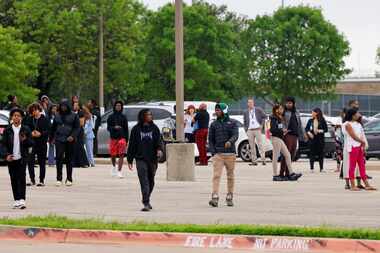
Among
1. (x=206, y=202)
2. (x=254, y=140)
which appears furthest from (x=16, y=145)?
(x=254, y=140)

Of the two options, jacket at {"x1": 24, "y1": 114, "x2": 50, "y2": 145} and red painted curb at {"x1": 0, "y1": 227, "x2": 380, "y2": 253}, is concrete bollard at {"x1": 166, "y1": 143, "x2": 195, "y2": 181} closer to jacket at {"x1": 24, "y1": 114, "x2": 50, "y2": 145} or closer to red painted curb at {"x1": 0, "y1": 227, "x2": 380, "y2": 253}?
jacket at {"x1": 24, "y1": 114, "x2": 50, "y2": 145}

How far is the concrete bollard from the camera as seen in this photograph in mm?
23642

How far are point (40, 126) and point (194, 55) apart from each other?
48.9m

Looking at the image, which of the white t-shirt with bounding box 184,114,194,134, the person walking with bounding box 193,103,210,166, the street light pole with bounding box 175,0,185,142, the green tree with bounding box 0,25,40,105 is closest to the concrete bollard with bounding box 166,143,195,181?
the street light pole with bounding box 175,0,185,142

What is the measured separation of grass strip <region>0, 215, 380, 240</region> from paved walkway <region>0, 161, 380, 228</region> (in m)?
1.14

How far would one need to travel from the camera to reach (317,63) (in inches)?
2968

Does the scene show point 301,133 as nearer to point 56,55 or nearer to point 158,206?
point 158,206

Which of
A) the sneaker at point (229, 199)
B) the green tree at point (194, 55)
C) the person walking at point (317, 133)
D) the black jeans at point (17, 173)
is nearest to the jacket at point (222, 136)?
the sneaker at point (229, 199)

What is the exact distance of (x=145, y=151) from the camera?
17.8m

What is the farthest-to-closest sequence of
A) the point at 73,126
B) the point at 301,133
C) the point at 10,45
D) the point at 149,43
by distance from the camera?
the point at 149,43 → the point at 10,45 → the point at 301,133 → the point at 73,126

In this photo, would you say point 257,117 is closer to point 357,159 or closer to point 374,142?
point 374,142

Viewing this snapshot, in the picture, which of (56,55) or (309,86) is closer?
(56,55)

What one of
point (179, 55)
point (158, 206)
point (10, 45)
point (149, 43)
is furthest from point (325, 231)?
point (149, 43)

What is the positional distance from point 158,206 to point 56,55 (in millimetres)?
40232
